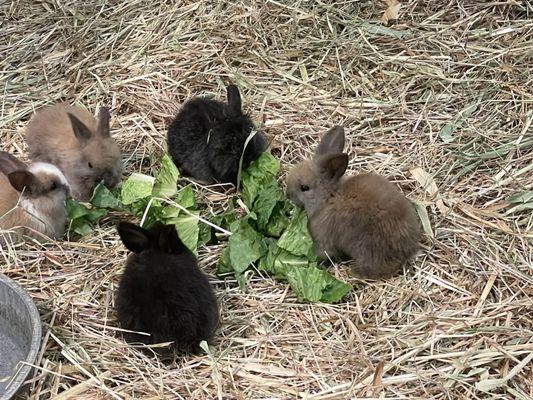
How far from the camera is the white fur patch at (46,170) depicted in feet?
14.2

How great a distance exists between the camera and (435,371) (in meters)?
3.30

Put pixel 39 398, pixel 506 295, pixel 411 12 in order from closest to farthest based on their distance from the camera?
pixel 39 398 → pixel 506 295 → pixel 411 12

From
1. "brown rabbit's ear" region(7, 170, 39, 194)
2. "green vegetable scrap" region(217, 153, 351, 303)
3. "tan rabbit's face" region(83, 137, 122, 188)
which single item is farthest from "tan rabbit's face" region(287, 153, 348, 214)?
"brown rabbit's ear" region(7, 170, 39, 194)

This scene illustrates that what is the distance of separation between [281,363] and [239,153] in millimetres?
1393

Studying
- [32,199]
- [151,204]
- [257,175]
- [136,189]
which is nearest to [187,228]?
[151,204]

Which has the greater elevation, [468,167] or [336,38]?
[336,38]

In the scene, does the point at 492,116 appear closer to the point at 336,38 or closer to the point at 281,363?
the point at 336,38

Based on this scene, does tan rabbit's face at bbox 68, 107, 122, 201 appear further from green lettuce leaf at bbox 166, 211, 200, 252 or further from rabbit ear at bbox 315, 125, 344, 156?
rabbit ear at bbox 315, 125, 344, 156

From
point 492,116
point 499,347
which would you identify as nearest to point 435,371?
point 499,347

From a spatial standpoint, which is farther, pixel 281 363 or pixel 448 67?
pixel 448 67

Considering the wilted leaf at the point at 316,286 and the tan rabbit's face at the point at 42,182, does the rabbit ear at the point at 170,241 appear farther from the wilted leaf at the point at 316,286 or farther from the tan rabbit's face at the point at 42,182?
the tan rabbit's face at the point at 42,182

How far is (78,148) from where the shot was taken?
455 cm

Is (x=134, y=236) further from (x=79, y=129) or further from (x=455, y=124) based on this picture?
(x=455, y=124)

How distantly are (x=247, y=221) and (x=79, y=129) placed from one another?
1162 millimetres
